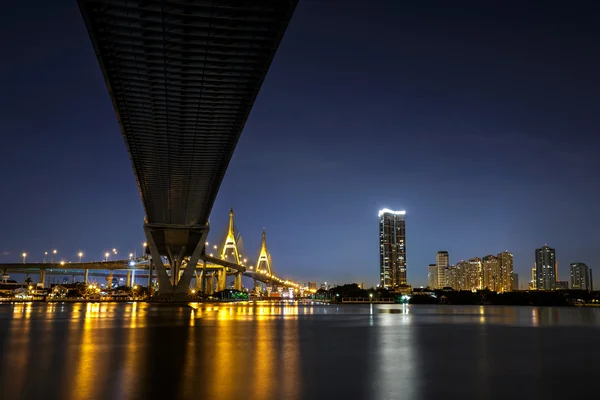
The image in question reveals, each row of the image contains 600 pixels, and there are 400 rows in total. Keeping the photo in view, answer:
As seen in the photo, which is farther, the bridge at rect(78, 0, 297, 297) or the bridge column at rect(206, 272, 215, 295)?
the bridge column at rect(206, 272, 215, 295)

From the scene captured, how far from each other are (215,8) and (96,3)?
3964 millimetres

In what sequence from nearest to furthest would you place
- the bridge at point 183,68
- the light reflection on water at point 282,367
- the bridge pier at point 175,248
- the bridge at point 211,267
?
the light reflection on water at point 282,367
the bridge at point 183,68
the bridge pier at point 175,248
the bridge at point 211,267

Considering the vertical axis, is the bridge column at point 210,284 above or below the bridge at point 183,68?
below

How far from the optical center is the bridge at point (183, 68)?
19750 mm

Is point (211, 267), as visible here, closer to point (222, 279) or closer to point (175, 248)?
point (222, 279)

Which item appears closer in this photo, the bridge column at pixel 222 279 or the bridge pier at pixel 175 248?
the bridge pier at pixel 175 248

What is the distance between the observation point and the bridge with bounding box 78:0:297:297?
64.8ft

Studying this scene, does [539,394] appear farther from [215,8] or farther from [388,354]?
[215,8]

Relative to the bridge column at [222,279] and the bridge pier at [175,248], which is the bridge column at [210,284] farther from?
the bridge pier at [175,248]

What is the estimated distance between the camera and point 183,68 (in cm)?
2480

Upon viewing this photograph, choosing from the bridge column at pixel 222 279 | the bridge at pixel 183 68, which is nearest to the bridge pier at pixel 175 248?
the bridge at pixel 183 68

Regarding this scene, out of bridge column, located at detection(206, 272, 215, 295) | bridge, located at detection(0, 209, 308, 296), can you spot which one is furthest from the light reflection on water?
bridge column, located at detection(206, 272, 215, 295)

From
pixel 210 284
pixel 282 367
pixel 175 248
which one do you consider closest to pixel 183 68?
pixel 282 367

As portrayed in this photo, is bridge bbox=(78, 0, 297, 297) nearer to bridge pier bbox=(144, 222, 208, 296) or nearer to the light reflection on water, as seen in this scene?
the light reflection on water
